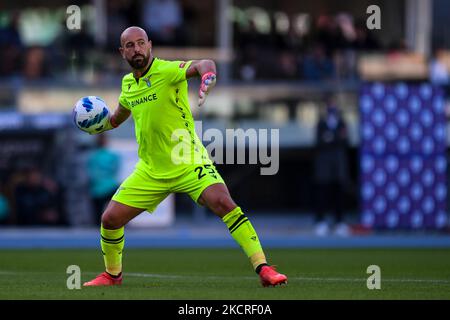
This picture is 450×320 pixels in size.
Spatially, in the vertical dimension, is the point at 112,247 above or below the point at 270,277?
above

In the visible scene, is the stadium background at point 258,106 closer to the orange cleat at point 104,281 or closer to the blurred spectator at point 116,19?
the blurred spectator at point 116,19

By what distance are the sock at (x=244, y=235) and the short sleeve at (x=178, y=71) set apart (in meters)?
1.28

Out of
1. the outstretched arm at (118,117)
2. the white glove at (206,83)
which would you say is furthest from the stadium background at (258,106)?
the white glove at (206,83)

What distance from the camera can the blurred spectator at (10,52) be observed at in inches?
955

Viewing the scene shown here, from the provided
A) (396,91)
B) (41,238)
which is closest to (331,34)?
(396,91)

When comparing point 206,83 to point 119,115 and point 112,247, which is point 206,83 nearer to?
point 119,115

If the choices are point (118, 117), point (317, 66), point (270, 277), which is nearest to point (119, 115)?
point (118, 117)

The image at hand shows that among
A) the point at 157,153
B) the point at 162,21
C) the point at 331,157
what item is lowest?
the point at 331,157

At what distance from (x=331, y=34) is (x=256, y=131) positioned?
3969 mm

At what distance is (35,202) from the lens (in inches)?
842

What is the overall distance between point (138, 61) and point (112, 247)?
1.73 meters

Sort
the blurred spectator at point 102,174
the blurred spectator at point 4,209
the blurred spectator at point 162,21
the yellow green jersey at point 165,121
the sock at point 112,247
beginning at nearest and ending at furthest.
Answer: the yellow green jersey at point 165,121, the sock at point 112,247, the blurred spectator at point 102,174, the blurred spectator at point 4,209, the blurred spectator at point 162,21

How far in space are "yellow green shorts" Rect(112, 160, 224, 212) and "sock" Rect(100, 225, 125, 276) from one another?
0.31 m

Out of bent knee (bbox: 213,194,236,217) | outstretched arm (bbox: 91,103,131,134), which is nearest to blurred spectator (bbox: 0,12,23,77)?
outstretched arm (bbox: 91,103,131,134)
